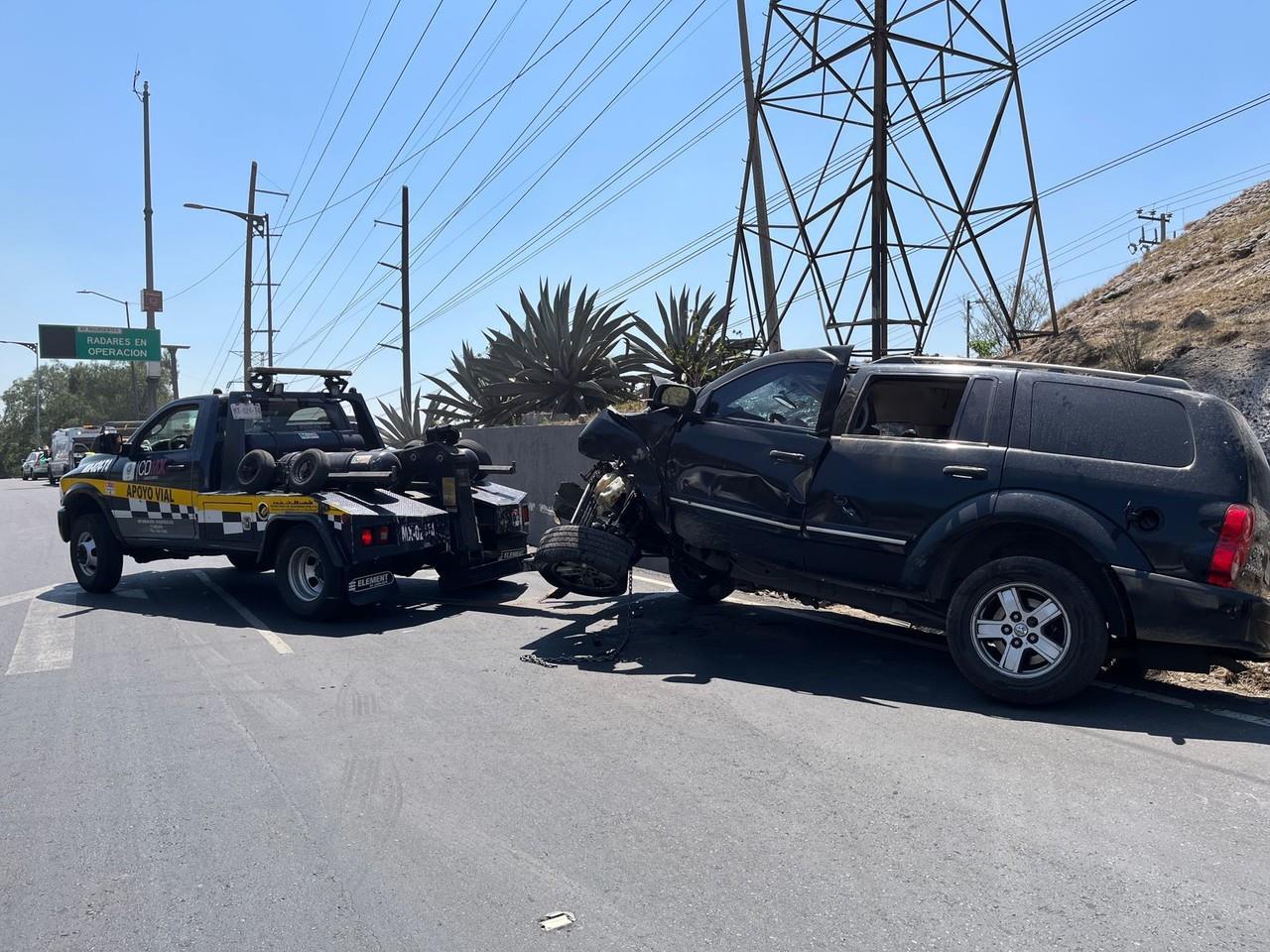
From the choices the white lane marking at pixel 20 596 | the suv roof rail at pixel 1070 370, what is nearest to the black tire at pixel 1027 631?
the suv roof rail at pixel 1070 370

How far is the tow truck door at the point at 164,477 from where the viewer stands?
9922mm

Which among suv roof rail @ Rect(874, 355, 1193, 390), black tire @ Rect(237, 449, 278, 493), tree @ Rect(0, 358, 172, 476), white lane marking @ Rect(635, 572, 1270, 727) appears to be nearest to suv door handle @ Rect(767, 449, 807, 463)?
suv roof rail @ Rect(874, 355, 1193, 390)

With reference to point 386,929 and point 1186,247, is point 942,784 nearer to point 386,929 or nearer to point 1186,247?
point 386,929

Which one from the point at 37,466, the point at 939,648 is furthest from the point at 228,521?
the point at 37,466

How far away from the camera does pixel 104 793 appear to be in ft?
15.2

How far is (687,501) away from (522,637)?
175 cm

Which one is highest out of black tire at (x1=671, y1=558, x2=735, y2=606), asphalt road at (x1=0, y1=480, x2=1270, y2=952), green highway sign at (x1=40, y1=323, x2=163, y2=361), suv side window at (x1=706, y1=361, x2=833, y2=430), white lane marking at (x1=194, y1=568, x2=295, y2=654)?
green highway sign at (x1=40, y1=323, x2=163, y2=361)

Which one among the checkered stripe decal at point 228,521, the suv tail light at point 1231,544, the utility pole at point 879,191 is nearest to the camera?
the suv tail light at point 1231,544

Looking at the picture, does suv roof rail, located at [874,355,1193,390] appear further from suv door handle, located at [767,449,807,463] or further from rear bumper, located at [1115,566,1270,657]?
rear bumper, located at [1115,566,1270,657]

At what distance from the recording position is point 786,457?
22.0ft

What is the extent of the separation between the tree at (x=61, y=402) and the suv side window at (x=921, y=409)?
103 meters

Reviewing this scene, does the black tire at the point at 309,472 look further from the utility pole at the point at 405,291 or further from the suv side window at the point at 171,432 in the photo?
the utility pole at the point at 405,291

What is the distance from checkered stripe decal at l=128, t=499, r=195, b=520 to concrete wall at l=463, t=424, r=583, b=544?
15.2 feet

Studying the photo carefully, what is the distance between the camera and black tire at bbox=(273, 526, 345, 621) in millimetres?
8547
